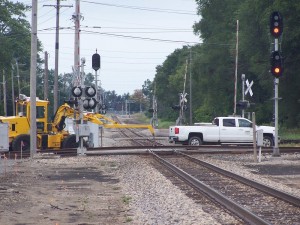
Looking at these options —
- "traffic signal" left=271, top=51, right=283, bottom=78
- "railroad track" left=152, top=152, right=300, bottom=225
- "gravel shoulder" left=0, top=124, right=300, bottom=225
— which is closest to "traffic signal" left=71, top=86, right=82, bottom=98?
"gravel shoulder" left=0, top=124, right=300, bottom=225

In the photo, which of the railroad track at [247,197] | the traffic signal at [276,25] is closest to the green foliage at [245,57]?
the traffic signal at [276,25]

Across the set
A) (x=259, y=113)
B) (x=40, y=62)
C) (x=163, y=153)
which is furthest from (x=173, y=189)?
(x=40, y=62)

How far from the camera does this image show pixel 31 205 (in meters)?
15.7

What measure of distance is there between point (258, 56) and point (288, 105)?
5.07 metres

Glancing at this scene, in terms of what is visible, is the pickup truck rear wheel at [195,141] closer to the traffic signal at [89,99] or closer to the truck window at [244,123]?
the truck window at [244,123]

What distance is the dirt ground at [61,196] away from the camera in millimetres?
13866

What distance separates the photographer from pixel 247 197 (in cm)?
1711

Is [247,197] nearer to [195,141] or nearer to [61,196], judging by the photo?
[61,196]

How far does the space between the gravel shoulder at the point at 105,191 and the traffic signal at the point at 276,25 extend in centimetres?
515

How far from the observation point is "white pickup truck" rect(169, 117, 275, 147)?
43.2m

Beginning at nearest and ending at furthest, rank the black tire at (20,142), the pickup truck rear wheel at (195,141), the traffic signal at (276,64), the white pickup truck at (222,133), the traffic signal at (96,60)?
the traffic signal at (276,64) < the traffic signal at (96,60) < the black tire at (20,142) < the white pickup truck at (222,133) < the pickup truck rear wheel at (195,141)

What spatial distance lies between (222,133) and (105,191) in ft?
82.5

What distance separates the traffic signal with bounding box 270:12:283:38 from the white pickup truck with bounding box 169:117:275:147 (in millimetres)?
13060

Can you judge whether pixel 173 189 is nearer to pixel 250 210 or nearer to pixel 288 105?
pixel 250 210
